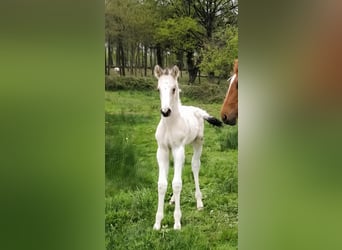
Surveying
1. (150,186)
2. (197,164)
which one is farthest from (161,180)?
(197,164)

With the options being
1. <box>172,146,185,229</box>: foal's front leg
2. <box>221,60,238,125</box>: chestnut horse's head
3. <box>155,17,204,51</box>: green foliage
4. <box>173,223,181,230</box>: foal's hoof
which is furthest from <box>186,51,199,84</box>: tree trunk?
<box>173,223,181,230</box>: foal's hoof

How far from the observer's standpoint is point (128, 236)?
5.15 feet

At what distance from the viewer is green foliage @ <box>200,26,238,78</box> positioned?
5.11 ft

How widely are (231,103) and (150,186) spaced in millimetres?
436

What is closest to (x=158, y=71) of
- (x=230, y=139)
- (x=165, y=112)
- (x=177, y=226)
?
(x=165, y=112)

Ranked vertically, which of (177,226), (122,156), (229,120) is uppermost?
(229,120)

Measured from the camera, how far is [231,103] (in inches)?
62.1

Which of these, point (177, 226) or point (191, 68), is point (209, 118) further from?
point (177, 226)

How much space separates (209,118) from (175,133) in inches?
5.6

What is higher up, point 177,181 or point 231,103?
point 231,103
